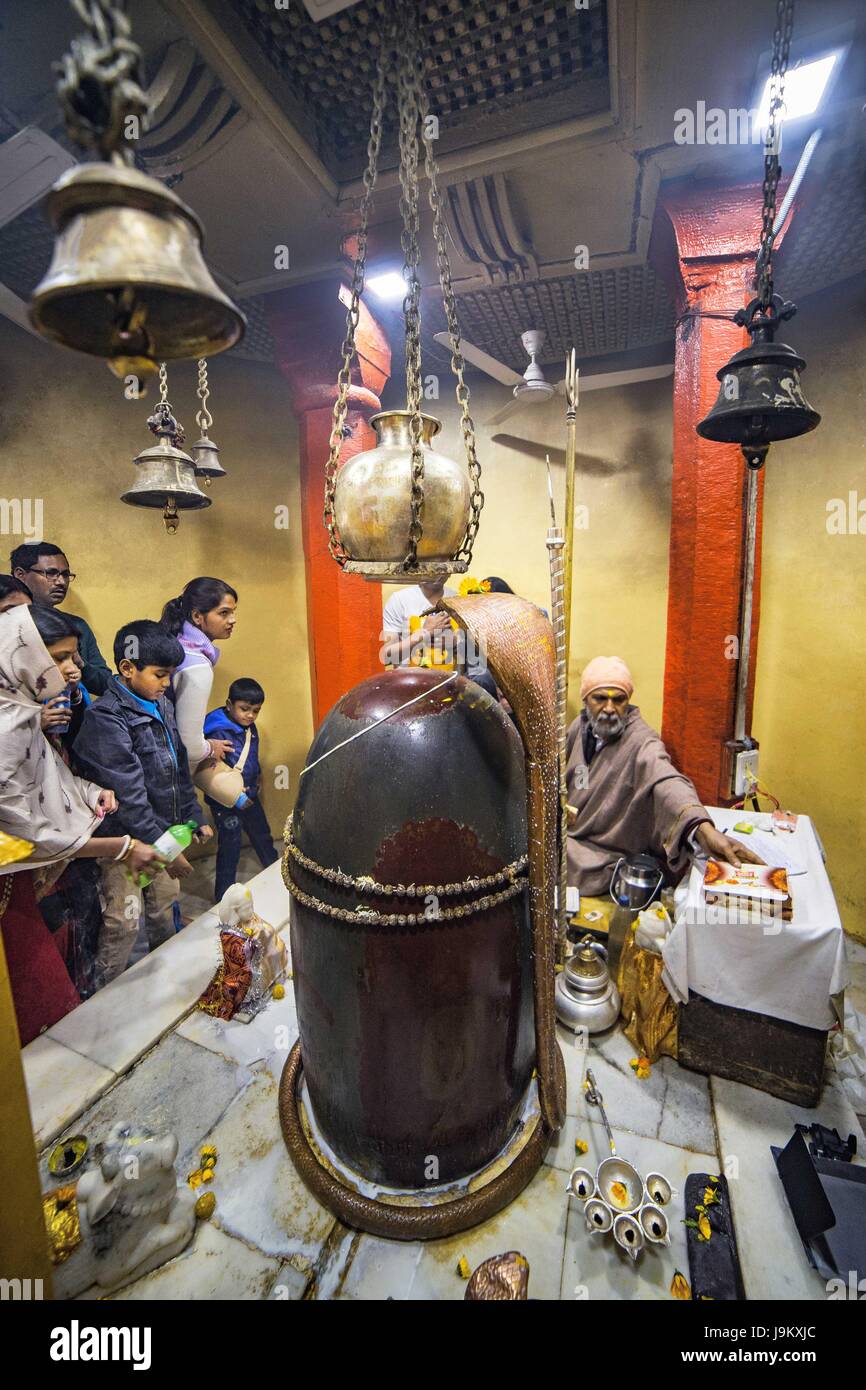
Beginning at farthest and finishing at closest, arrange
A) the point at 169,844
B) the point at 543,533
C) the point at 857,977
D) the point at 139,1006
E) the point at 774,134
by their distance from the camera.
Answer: the point at 543,533
the point at 857,977
the point at 169,844
the point at 139,1006
the point at 774,134

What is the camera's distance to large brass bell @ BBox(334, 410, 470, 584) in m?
1.77

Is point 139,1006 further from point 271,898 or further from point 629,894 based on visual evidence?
point 629,894

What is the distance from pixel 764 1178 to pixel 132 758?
3771mm

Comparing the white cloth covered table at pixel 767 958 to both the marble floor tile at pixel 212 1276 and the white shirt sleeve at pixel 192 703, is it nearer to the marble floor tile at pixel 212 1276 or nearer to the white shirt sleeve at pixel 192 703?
the marble floor tile at pixel 212 1276


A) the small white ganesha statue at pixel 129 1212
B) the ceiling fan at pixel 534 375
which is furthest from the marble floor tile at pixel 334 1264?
the ceiling fan at pixel 534 375

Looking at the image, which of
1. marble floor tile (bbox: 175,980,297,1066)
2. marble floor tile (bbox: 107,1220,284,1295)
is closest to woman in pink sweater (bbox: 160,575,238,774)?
marble floor tile (bbox: 175,980,297,1066)

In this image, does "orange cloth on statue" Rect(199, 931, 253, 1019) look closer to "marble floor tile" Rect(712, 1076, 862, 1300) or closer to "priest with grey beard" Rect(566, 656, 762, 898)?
"priest with grey beard" Rect(566, 656, 762, 898)

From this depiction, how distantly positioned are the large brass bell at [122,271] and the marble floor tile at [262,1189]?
290 cm

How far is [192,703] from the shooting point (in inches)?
162

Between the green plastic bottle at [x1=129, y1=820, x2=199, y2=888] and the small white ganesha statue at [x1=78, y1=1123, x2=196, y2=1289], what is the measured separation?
1.60 metres

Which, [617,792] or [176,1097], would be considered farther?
[617,792]

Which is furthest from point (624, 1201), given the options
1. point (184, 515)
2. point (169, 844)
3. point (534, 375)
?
point (184, 515)

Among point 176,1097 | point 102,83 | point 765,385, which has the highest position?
point 765,385
